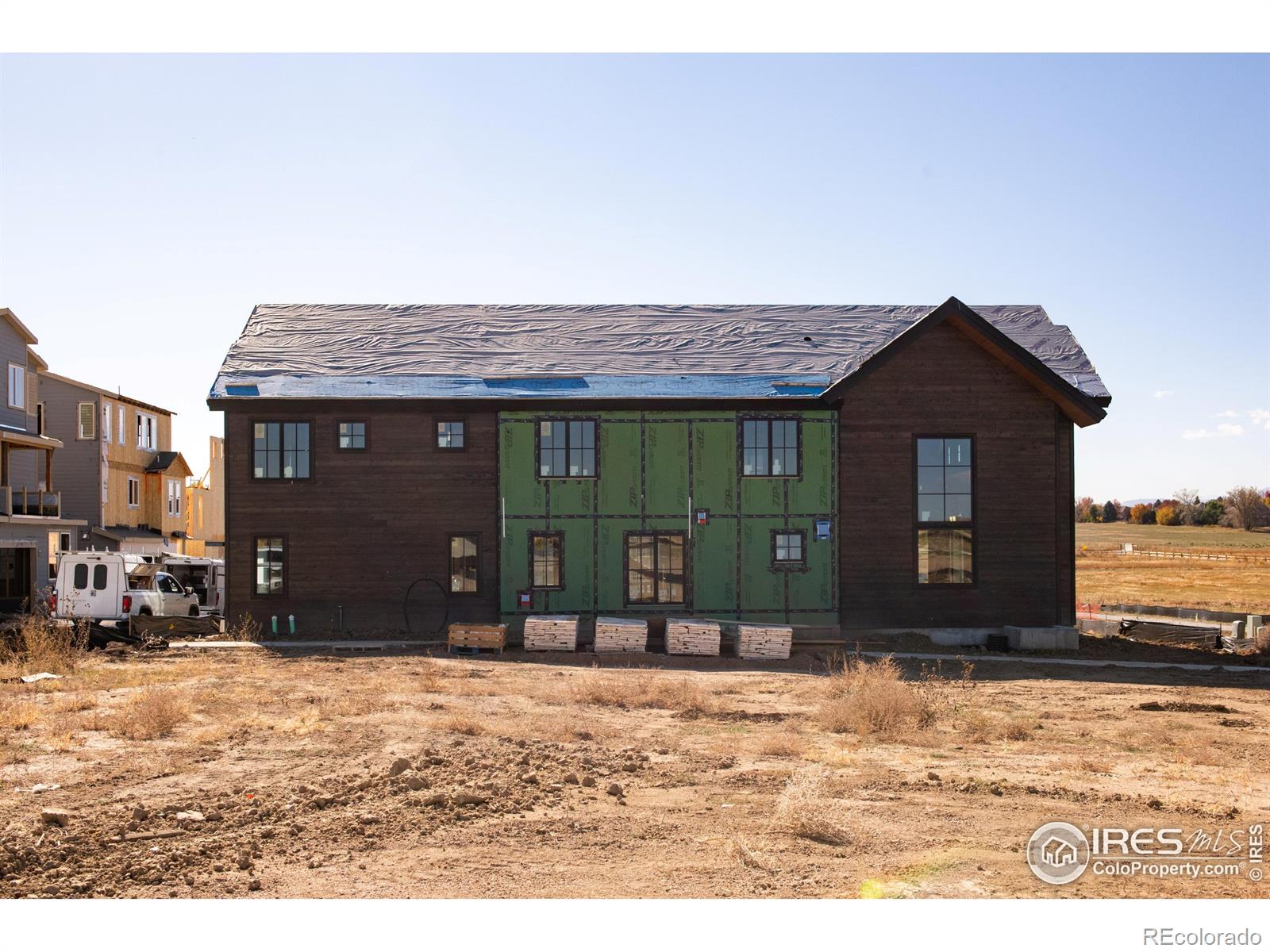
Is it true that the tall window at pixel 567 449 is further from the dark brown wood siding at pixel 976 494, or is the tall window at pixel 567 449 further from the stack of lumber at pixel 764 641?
the dark brown wood siding at pixel 976 494

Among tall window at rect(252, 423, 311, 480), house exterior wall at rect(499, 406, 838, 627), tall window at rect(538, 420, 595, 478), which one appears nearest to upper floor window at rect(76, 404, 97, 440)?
tall window at rect(252, 423, 311, 480)

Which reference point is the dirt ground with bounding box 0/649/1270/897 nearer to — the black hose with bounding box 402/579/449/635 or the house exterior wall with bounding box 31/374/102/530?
the black hose with bounding box 402/579/449/635

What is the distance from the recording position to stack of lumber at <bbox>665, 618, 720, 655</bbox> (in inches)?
1033

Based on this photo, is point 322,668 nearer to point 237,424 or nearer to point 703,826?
point 237,424

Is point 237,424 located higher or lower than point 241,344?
lower

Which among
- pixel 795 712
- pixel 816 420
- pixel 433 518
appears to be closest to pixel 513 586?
pixel 433 518

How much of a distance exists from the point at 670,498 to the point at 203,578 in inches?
644

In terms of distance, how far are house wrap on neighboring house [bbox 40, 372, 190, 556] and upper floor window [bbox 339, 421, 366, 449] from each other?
920 inches

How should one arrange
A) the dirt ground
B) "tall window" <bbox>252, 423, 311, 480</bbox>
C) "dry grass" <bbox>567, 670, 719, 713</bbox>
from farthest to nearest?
"tall window" <bbox>252, 423, 311, 480</bbox> < "dry grass" <bbox>567, 670, 719, 713</bbox> < the dirt ground

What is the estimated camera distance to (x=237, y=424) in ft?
94.4

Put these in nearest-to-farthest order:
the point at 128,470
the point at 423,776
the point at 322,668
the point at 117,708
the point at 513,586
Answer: the point at 423,776, the point at 117,708, the point at 322,668, the point at 513,586, the point at 128,470

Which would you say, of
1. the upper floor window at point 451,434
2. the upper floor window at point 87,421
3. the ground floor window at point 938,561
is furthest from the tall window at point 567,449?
the upper floor window at point 87,421

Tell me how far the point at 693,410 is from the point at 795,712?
1302 cm

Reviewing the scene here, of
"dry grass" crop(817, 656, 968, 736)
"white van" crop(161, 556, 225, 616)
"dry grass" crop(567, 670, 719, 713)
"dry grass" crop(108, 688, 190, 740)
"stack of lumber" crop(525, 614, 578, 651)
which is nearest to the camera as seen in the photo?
"dry grass" crop(108, 688, 190, 740)
